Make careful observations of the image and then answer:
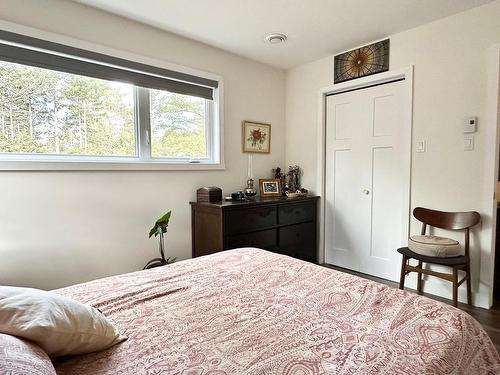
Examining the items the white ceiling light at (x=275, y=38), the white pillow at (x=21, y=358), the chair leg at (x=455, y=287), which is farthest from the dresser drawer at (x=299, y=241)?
the white pillow at (x=21, y=358)

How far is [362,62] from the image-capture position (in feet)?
9.95

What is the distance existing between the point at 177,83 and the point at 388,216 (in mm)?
2461

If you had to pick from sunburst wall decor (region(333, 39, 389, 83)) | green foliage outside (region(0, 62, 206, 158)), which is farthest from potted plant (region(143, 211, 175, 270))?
sunburst wall decor (region(333, 39, 389, 83))

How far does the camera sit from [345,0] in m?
2.21

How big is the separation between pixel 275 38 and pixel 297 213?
1.79 metres

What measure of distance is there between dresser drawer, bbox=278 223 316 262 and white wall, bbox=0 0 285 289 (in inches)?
31.0

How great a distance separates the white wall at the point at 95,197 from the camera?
2.06 metres

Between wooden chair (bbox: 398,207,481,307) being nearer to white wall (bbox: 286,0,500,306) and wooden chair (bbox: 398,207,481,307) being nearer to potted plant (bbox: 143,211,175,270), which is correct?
white wall (bbox: 286,0,500,306)

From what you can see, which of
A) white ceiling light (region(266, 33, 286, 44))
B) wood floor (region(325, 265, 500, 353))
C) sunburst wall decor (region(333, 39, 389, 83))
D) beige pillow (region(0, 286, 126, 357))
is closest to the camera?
beige pillow (region(0, 286, 126, 357))

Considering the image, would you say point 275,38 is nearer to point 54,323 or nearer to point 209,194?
point 209,194

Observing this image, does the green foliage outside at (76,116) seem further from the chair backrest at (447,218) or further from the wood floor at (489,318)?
the wood floor at (489,318)

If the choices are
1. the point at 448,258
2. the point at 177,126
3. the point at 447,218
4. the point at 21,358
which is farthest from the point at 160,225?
the point at 447,218

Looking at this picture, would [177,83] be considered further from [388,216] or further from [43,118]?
[388,216]

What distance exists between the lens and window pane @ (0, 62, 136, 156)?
2.11 meters
